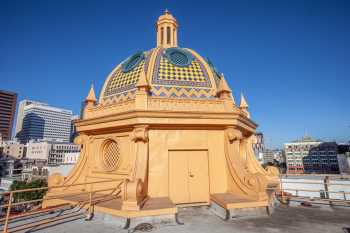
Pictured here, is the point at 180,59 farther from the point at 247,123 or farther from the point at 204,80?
the point at 247,123

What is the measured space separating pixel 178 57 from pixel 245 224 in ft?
33.1

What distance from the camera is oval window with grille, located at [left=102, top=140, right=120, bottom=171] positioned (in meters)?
10.6

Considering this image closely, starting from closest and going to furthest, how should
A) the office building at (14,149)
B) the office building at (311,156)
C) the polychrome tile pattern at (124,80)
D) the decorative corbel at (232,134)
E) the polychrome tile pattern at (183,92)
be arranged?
the decorative corbel at (232,134), the polychrome tile pattern at (183,92), the polychrome tile pattern at (124,80), the office building at (311,156), the office building at (14,149)

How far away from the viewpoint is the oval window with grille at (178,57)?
13273mm

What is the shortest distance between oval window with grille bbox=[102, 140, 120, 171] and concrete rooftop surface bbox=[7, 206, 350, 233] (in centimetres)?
327

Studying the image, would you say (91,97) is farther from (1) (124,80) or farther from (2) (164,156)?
(2) (164,156)

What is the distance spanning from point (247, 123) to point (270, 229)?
618 cm

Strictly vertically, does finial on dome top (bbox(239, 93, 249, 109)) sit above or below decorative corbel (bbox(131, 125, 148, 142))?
above

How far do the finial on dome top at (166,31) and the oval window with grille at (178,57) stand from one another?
398cm

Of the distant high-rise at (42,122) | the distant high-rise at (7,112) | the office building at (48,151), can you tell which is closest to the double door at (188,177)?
the office building at (48,151)

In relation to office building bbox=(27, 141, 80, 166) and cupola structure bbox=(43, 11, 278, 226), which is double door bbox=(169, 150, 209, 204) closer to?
cupola structure bbox=(43, 11, 278, 226)

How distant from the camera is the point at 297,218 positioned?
770cm

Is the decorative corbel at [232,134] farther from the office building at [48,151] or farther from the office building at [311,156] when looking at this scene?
the office building at [48,151]

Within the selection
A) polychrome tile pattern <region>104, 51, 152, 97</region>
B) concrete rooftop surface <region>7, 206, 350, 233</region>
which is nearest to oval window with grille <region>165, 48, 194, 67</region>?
polychrome tile pattern <region>104, 51, 152, 97</region>
